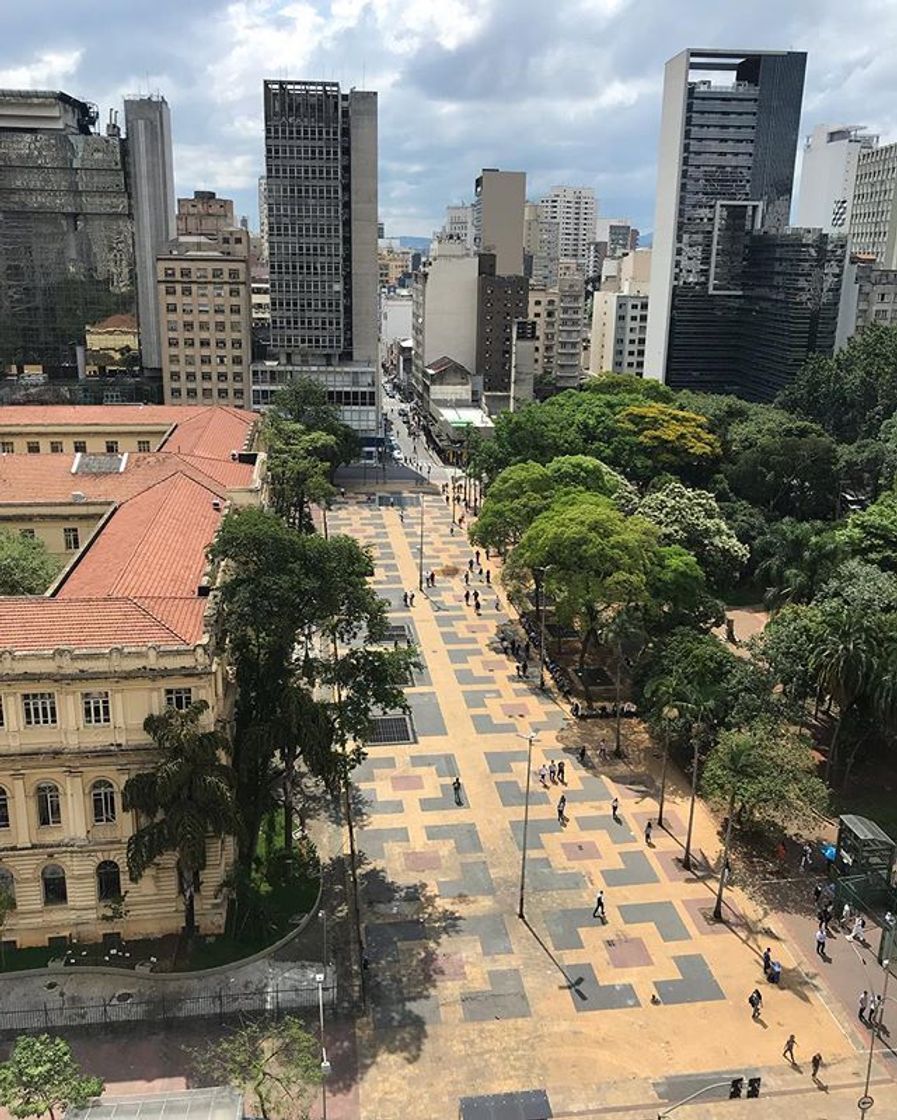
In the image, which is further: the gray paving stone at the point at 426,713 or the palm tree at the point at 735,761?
the gray paving stone at the point at 426,713

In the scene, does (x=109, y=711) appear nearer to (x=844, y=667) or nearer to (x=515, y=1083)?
(x=515, y=1083)

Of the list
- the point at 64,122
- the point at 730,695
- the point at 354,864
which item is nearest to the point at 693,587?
the point at 730,695

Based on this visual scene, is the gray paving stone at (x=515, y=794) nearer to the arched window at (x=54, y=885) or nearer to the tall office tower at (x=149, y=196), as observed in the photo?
the arched window at (x=54, y=885)

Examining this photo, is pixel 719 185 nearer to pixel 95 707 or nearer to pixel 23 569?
pixel 23 569

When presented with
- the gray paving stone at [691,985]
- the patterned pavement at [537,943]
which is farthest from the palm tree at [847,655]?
the gray paving stone at [691,985]

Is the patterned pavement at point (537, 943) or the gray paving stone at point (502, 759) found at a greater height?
the gray paving stone at point (502, 759)

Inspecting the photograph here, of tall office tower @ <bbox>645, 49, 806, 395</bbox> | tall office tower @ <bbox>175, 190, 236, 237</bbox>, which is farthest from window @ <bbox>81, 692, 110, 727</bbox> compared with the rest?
tall office tower @ <bbox>175, 190, 236, 237</bbox>
